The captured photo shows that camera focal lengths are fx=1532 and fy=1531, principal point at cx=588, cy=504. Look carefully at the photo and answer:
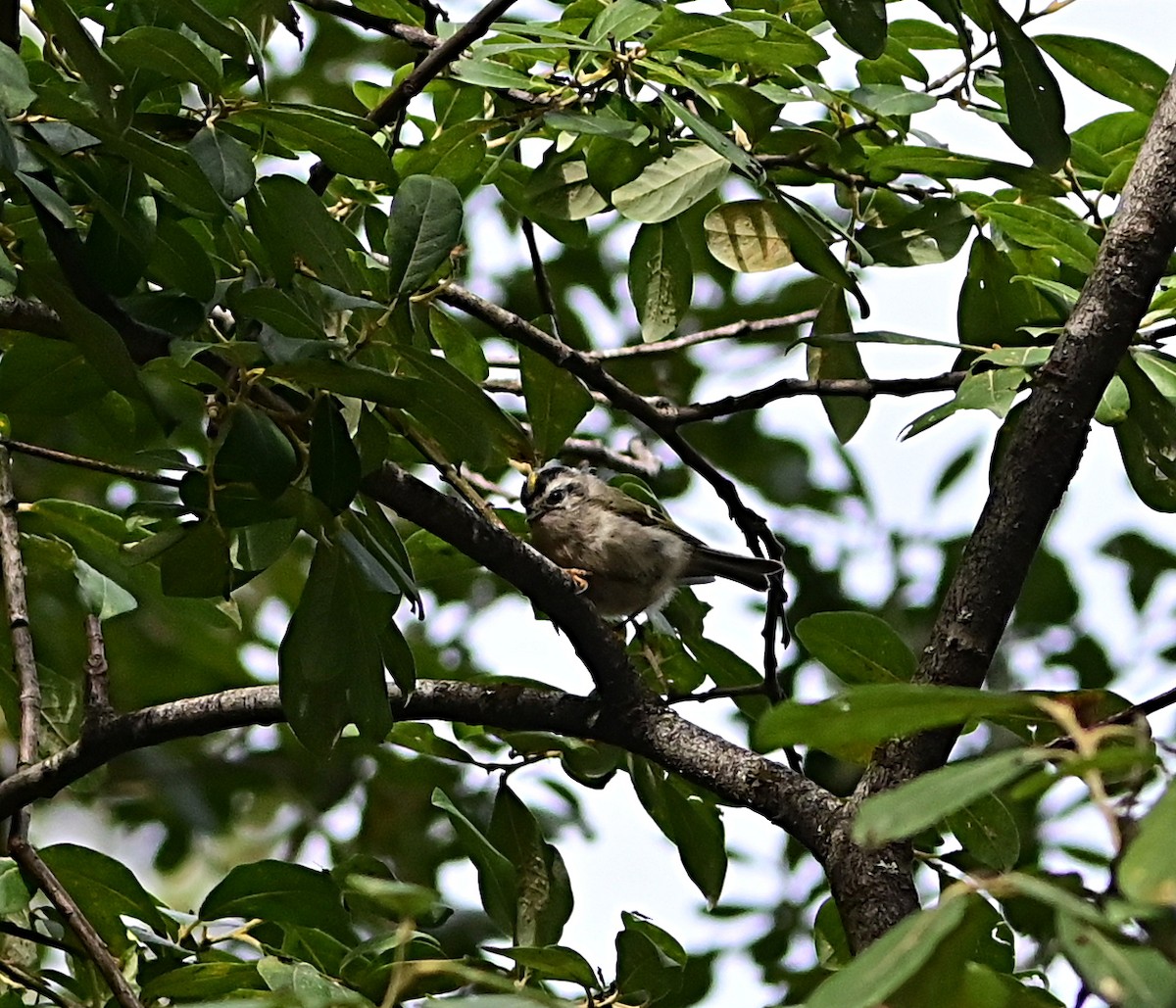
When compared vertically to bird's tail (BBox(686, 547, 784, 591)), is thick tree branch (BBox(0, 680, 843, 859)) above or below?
below

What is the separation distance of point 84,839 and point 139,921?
3641mm

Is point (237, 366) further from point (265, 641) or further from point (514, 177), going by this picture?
point (265, 641)

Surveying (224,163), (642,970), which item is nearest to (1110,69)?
(224,163)

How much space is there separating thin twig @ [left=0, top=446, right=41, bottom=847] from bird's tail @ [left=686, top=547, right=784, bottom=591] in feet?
7.57

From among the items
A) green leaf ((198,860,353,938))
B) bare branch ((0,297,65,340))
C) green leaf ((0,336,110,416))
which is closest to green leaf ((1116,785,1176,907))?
bare branch ((0,297,65,340))

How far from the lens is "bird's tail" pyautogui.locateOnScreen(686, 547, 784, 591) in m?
4.68

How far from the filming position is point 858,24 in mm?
1941

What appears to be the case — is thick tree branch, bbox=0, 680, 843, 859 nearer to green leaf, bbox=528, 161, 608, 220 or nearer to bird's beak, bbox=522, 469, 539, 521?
bird's beak, bbox=522, 469, 539, 521

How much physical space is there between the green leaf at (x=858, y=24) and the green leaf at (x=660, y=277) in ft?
2.81

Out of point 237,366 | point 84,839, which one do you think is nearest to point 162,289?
point 237,366

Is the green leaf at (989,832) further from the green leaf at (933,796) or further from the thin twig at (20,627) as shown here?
the thin twig at (20,627)

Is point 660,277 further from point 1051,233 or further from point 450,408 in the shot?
point 450,408

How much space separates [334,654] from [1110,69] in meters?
1.60

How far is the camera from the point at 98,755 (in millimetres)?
2496
